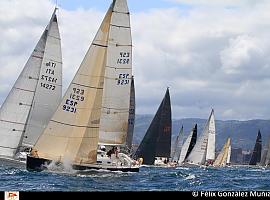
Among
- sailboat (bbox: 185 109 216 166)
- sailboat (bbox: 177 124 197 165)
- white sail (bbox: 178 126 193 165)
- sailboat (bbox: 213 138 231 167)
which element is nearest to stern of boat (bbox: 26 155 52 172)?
sailboat (bbox: 185 109 216 166)

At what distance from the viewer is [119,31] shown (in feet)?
147

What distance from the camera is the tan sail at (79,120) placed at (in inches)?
1702

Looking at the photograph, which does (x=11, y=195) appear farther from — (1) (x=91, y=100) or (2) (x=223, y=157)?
(2) (x=223, y=157)

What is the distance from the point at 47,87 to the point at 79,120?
1285 cm

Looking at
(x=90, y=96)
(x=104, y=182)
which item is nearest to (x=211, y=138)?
Answer: (x=90, y=96)

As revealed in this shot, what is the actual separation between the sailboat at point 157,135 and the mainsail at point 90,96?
127 ft

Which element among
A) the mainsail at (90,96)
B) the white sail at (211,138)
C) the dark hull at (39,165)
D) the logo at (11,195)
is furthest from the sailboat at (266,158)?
the logo at (11,195)

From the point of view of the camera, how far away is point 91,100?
4350cm

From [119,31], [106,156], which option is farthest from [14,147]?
[119,31]

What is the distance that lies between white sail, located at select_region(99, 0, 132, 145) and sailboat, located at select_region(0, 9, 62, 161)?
1000 cm

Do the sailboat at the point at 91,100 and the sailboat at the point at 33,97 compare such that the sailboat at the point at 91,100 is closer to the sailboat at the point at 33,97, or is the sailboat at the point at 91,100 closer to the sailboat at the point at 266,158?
the sailboat at the point at 33,97

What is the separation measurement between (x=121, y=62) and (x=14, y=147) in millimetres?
15829

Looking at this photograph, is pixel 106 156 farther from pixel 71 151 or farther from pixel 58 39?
pixel 58 39

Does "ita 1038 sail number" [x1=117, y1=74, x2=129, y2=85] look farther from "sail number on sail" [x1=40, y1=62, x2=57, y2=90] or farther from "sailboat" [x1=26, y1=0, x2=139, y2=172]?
"sail number on sail" [x1=40, y1=62, x2=57, y2=90]
